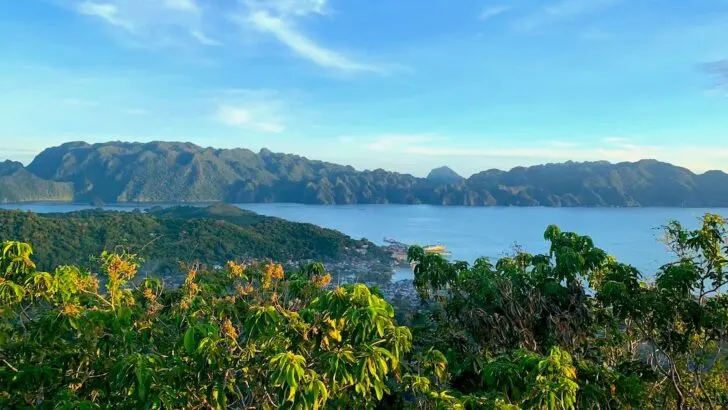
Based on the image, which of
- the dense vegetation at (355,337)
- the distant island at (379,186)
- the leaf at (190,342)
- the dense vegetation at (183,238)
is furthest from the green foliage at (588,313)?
the distant island at (379,186)

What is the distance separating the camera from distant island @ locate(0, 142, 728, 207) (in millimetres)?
136375

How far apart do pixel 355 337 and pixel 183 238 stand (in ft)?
160

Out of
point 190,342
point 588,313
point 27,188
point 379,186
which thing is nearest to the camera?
point 190,342

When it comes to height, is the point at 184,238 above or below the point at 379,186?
below

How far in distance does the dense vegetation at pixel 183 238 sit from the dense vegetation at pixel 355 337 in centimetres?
3017

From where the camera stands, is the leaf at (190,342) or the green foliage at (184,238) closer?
the leaf at (190,342)

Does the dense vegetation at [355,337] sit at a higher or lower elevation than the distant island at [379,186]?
lower

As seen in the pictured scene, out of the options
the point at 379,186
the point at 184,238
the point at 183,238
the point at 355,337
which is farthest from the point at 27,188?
the point at 355,337

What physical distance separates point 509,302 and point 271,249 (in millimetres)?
49551

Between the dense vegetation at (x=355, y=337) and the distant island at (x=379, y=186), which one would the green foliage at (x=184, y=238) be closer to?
the dense vegetation at (x=355, y=337)

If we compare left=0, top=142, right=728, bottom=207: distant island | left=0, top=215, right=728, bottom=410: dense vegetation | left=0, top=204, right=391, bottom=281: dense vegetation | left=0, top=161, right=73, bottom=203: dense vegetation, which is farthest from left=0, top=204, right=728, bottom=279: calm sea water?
left=0, top=161, right=73, bottom=203: dense vegetation

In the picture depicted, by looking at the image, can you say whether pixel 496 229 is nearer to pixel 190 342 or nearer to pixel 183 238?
pixel 183 238

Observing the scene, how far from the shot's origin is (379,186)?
174 meters

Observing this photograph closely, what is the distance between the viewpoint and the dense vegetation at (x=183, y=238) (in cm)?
4122
